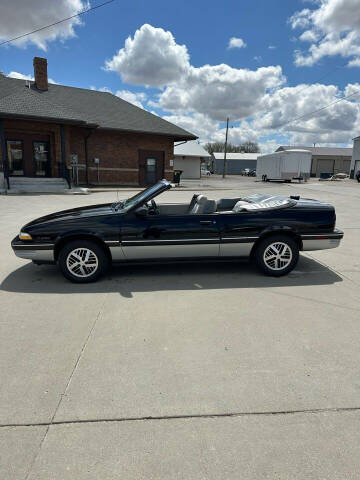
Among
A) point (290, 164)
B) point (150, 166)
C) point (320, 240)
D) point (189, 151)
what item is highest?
point (189, 151)

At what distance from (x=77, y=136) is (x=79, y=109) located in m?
2.62

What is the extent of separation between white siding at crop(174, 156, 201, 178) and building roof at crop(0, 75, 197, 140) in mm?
13981

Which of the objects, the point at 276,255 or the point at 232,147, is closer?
the point at 276,255

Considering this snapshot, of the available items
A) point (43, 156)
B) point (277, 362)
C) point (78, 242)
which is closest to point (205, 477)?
point (277, 362)

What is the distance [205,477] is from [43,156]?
2263 cm

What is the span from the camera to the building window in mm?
20625

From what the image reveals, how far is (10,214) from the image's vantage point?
10984 mm

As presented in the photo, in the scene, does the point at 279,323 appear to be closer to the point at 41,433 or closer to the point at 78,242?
the point at 41,433

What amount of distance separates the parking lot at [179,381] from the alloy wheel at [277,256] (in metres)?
0.42

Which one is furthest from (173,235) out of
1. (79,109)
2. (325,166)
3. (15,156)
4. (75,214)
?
(325,166)

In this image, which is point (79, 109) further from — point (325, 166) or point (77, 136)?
point (325, 166)

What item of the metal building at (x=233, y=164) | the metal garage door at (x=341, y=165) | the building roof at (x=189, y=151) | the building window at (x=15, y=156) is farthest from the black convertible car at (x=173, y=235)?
the metal building at (x=233, y=164)

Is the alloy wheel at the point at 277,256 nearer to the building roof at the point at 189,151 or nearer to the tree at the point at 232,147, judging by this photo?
the building roof at the point at 189,151

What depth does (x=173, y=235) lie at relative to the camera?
480 centimetres
